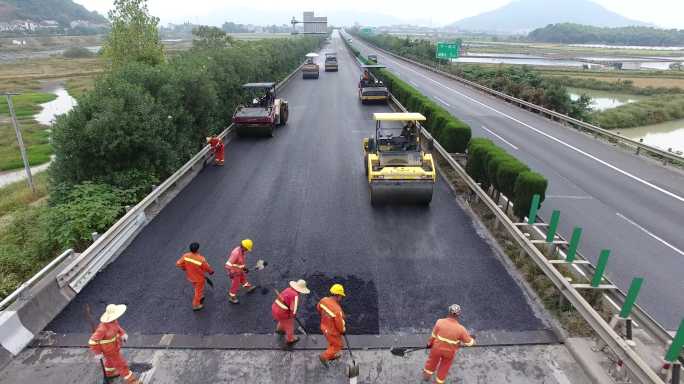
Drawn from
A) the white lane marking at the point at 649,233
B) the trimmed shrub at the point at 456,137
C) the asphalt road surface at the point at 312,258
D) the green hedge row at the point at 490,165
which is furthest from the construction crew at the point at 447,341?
the trimmed shrub at the point at 456,137

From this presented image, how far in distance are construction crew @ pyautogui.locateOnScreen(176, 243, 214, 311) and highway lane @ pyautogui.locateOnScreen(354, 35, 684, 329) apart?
865 cm

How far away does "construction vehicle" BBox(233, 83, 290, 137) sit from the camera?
1911cm

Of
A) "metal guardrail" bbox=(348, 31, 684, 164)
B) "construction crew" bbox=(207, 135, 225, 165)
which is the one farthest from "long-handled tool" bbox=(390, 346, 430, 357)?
"metal guardrail" bbox=(348, 31, 684, 164)

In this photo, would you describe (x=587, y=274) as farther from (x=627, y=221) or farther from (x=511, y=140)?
(x=511, y=140)

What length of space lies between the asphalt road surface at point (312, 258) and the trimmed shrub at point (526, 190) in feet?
4.06

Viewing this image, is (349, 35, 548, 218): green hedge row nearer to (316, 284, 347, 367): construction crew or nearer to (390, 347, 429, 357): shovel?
(390, 347, 429, 357): shovel

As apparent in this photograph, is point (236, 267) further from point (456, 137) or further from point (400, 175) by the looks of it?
point (456, 137)

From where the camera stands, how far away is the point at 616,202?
13.1 meters

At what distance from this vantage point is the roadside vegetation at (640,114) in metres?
33.6

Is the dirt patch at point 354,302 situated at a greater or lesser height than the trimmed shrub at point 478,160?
lesser

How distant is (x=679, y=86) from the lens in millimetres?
49656

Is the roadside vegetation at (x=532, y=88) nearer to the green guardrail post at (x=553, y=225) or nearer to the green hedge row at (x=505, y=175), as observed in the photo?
the green hedge row at (x=505, y=175)

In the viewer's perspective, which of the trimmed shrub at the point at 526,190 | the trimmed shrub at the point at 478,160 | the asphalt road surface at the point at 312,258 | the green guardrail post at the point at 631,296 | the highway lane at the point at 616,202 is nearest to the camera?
the green guardrail post at the point at 631,296

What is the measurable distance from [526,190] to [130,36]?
29391 mm
